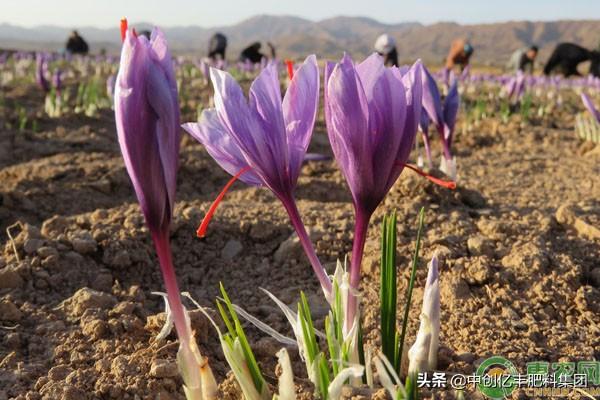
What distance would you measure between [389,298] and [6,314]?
119 cm

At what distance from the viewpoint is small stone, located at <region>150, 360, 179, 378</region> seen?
1.43 meters

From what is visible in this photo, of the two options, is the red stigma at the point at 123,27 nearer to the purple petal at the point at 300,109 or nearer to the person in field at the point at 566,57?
the purple petal at the point at 300,109

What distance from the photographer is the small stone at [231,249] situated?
225 centimetres

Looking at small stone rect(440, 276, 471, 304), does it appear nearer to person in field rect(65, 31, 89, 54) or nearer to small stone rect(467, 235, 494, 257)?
small stone rect(467, 235, 494, 257)

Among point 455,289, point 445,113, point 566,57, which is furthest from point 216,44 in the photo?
point 455,289

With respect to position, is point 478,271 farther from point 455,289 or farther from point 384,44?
point 384,44

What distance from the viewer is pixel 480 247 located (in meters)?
2.06

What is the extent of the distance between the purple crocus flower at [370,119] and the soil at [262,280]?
435 millimetres

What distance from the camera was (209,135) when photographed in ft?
3.70

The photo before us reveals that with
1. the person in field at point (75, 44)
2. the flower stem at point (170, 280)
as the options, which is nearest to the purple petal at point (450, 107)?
the flower stem at point (170, 280)

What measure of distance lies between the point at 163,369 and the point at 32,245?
0.95 meters

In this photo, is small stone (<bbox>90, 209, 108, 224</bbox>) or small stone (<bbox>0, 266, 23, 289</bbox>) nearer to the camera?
small stone (<bbox>0, 266, 23, 289</bbox>)

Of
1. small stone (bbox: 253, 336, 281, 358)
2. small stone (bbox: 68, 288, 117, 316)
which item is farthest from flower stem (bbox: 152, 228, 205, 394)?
small stone (bbox: 68, 288, 117, 316)

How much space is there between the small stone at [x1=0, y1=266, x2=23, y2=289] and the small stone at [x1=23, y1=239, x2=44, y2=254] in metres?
0.17
